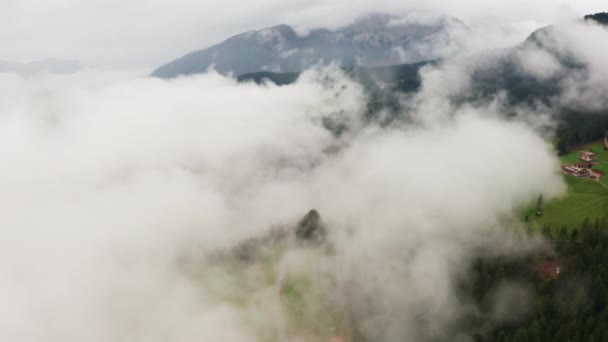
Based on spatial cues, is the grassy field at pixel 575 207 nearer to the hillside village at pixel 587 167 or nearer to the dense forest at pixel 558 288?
the hillside village at pixel 587 167

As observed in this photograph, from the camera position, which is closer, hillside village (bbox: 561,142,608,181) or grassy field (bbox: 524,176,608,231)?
grassy field (bbox: 524,176,608,231)

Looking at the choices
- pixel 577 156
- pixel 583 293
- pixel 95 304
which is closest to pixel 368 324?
pixel 583 293

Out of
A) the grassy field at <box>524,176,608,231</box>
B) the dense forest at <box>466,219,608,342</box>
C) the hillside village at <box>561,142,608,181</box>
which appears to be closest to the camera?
the dense forest at <box>466,219,608,342</box>

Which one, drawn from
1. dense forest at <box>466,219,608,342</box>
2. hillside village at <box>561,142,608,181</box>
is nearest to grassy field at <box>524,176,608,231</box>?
hillside village at <box>561,142,608,181</box>

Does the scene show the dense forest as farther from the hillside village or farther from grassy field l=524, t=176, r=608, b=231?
the hillside village

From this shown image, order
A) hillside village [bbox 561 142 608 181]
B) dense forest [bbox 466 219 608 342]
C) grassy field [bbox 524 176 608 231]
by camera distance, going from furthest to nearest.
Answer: hillside village [bbox 561 142 608 181]
grassy field [bbox 524 176 608 231]
dense forest [bbox 466 219 608 342]

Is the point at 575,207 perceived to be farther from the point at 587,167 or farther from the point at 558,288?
the point at 558,288

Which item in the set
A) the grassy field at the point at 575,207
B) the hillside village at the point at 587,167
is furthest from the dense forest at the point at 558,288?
the hillside village at the point at 587,167

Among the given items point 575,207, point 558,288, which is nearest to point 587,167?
point 575,207

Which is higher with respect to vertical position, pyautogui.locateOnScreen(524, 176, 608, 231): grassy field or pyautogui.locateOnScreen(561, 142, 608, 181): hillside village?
pyautogui.locateOnScreen(561, 142, 608, 181): hillside village
